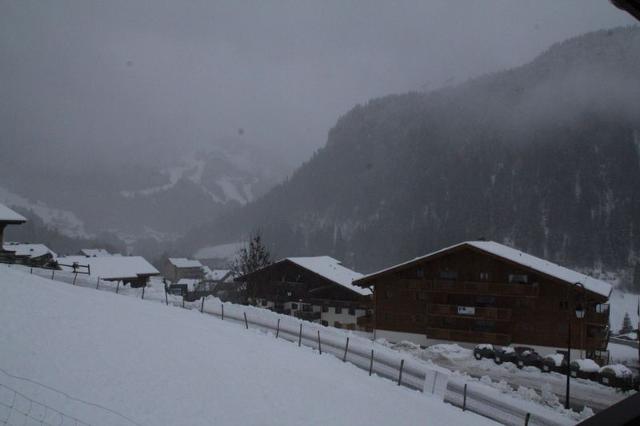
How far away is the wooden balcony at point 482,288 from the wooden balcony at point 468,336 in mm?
3834

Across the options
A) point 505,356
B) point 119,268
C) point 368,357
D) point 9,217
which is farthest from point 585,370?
point 119,268

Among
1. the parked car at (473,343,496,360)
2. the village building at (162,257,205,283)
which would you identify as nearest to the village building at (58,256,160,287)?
the parked car at (473,343,496,360)

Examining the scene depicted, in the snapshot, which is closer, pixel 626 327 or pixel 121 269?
pixel 121 269

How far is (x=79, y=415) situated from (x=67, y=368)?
351 centimetres

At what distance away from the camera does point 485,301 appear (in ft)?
149

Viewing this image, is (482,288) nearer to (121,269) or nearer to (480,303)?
(480,303)

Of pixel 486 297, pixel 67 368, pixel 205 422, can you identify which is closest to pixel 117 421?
pixel 205 422

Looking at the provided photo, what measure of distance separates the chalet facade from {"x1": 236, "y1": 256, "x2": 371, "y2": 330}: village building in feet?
23.8

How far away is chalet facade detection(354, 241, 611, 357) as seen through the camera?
138ft

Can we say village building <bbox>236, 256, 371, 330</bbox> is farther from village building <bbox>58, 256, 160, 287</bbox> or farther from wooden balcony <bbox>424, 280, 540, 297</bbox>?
village building <bbox>58, 256, 160, 287</bbox>

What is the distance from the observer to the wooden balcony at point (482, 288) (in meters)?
43.3

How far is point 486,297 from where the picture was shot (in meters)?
45.4

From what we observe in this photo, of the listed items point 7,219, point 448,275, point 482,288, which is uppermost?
point 7,219

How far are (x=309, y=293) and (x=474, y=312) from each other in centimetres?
2090
